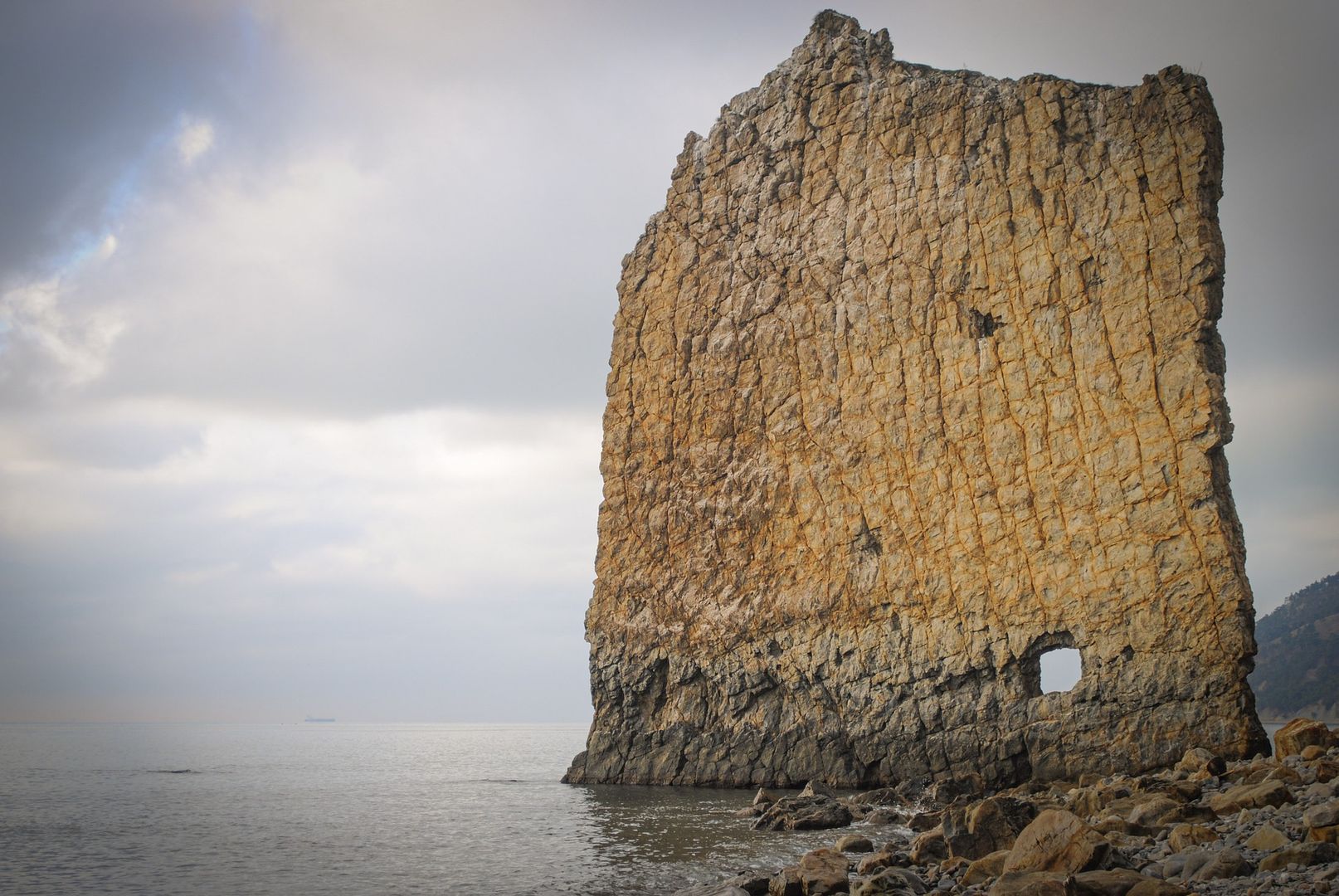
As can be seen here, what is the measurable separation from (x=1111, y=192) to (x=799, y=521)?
47.1ft

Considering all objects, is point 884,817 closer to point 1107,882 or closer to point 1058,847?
point 1058,847

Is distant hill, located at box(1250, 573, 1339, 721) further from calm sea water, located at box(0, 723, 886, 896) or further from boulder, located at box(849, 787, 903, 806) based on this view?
calm sea water, located at box(0, 723, 886, 896)

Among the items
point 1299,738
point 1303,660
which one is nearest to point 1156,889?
point 1299,738

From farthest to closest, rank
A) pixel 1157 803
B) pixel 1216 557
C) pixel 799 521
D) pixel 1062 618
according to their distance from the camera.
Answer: pixel 799 521 → pixel 1062 618 → pixel 1216 557 → pixel 1157 803

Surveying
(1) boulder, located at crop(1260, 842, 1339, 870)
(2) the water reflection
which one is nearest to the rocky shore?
(1) boulder, located at crop(1260, 842, 1339, 870)

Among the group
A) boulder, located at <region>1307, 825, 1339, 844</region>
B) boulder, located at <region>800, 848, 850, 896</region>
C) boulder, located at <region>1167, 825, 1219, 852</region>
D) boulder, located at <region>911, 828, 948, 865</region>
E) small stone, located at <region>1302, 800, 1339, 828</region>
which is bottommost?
boulder, located at <region>800, 848, 850, 896</region>

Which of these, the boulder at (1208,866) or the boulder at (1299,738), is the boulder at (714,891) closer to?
the boulder at (1208,866)

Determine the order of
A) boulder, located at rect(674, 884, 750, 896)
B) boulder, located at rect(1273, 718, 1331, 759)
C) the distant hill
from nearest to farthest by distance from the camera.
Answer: boulder, located at rect(674, 884, 750, 896) → boulder, located at rect(1273, 718, 1331, 759) → the distant hill

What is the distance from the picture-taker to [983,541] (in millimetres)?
29031

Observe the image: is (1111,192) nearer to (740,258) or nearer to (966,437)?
(966,437)

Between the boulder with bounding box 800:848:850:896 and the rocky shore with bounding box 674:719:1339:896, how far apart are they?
0.03m

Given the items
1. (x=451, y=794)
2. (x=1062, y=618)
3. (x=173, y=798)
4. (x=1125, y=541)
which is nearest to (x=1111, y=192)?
(x=1125, y=541)

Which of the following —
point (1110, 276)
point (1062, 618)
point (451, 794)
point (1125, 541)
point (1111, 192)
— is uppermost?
point (1111, 192)

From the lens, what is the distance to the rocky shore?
34.6 ft
